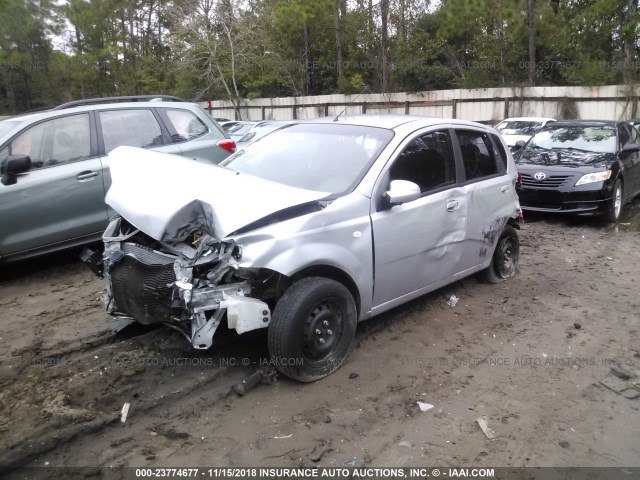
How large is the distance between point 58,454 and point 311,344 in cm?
161

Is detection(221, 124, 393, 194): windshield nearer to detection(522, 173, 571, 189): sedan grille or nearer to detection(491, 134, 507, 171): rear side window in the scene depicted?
detection(491, 134, 507, 171): rear side window

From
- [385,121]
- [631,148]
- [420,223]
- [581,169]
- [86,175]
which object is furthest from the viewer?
[631,148]

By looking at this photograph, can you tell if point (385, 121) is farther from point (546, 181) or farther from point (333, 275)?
point (546, 181)

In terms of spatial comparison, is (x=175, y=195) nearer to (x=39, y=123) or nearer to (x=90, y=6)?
(x=39, y=123)

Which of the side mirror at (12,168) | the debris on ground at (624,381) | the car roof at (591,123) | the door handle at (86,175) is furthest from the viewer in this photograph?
the car roof at (591,123)

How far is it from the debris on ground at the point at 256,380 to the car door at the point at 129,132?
334 centimetres

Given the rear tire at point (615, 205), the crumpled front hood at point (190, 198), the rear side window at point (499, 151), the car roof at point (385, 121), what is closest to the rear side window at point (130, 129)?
the crumpled front hood at point (190, 198)

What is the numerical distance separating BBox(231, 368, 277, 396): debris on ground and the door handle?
340cm

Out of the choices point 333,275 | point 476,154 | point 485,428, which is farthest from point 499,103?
point 485,428

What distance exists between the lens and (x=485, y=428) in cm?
319

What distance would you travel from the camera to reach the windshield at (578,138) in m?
8.98

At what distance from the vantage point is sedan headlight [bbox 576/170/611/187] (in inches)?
323

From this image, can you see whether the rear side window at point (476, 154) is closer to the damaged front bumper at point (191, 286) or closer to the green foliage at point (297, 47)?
the damaged front bumper at point (191, 286)

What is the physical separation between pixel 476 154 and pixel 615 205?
15.6 ft
